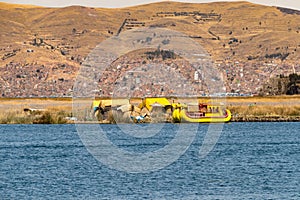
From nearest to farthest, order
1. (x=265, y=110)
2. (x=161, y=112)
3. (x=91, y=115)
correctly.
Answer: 1. (x=91, y=115)
2. (x=161, y=112)
3. (x=265, y=110)

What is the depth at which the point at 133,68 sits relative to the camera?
194 metres

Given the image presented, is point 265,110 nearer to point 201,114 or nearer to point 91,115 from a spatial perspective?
point 201,114

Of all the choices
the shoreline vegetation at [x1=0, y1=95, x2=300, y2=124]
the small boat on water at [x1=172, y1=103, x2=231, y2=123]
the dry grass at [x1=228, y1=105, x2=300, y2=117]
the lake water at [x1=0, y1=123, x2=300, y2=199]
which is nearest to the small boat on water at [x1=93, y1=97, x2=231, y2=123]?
the small boat on water at [x1=172, y1=103, x2=231, y2=123]

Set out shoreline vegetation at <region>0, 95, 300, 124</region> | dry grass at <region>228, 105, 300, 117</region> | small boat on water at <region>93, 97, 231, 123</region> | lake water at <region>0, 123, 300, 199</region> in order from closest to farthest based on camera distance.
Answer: lake water at <region>0, 123, 300, 199</region> → small boat on water at <region>93, 97, 231, 123</region> → shoreline vegetation at <region>0, 95, 300, 124</region> → dry grass at <region>228, 105, 300, 117</region>

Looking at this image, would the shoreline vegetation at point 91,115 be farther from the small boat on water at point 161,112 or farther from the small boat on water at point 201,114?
the small boat on water at point 201,114

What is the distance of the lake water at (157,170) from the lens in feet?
130

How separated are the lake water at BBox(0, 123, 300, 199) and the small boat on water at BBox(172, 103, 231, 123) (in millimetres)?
10413

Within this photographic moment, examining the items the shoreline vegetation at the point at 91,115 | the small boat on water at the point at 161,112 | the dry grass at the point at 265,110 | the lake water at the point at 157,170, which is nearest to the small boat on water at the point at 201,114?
the small boat on water at the point at 161,112

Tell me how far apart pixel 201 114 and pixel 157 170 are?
38.2 metres

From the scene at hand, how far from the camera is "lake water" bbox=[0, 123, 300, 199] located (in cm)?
3966

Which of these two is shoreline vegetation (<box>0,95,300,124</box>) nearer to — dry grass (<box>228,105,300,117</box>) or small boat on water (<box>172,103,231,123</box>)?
dry grass (<box>228,105,300,117</box>)

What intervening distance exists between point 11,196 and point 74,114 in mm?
51058

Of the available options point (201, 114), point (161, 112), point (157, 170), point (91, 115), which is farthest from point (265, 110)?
point (157, 170)

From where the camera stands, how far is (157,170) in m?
48.2
